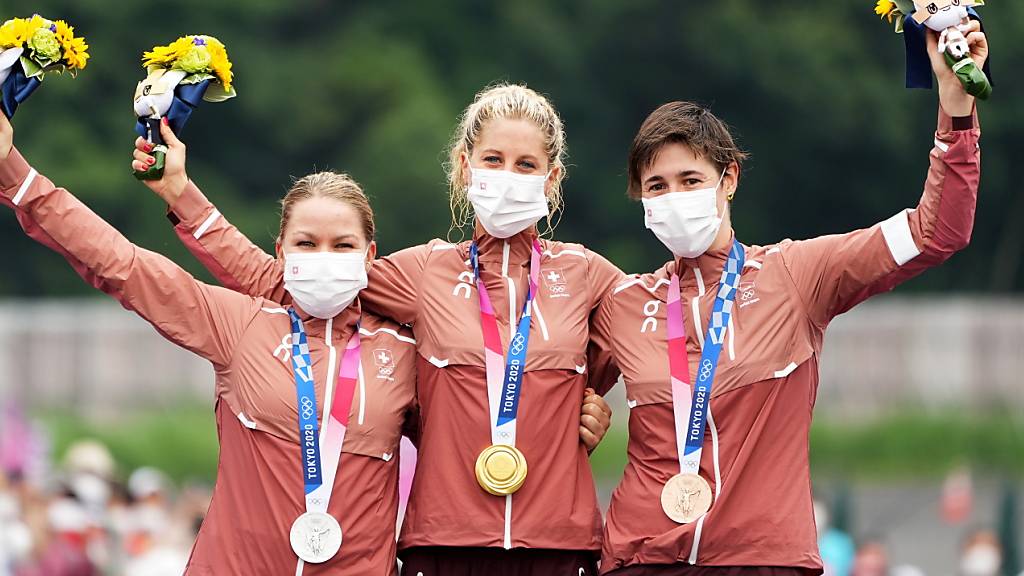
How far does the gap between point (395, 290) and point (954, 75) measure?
1.68 meters

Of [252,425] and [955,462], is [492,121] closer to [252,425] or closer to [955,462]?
[252,425]

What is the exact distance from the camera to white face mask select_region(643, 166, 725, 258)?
18.1ft

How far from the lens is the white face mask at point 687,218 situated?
5.52m

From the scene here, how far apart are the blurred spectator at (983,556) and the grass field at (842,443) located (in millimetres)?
6200

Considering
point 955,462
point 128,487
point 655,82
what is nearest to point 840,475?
point 955,462

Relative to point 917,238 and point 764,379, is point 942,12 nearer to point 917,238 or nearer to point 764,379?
point 917,238

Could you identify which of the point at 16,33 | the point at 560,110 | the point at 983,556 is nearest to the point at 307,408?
the point at 16,33

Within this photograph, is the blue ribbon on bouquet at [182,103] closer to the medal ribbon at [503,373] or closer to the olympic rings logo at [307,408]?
the olympic rings logo at [307,408]

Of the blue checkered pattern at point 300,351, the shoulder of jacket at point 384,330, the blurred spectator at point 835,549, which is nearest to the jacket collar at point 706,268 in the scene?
the shoulder of jacket at point 384,330

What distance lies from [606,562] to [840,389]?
1456 centimetres

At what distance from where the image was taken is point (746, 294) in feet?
18.2

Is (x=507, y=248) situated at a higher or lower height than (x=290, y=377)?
higher

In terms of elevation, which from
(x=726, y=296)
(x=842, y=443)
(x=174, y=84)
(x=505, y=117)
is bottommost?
(x=726, y=296)

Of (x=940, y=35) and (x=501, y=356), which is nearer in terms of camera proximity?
(x=940, y=35)
